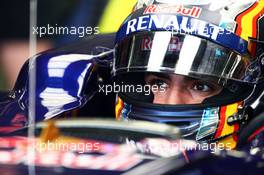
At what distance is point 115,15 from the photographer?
3.28m

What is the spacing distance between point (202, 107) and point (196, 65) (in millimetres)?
120

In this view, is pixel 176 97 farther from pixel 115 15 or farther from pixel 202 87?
pixel 115 15

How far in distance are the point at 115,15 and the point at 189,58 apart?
1.36 meters

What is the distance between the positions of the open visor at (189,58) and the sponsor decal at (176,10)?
74mm

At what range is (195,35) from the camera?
1968 millimetres

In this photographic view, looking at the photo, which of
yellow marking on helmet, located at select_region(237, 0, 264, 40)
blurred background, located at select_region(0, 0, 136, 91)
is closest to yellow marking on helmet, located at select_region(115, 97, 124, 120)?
yellow marking on helmet, located at select_region(237, 0, 264, 40)

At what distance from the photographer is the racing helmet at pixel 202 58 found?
1954 millimetres
